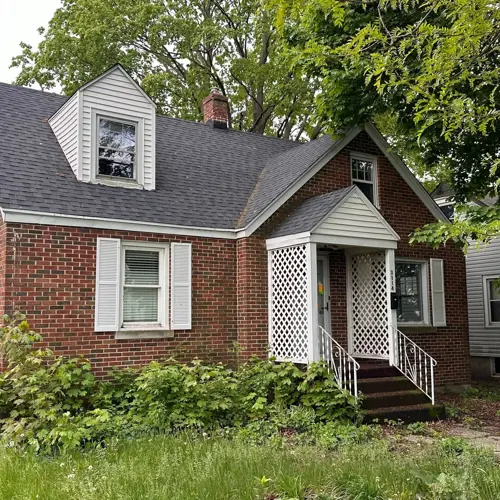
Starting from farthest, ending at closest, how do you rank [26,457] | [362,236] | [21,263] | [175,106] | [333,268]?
[175,106], [333,268], [362,236], [21,263], [26,457]

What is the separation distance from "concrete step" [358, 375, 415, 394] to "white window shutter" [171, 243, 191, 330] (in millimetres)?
3285

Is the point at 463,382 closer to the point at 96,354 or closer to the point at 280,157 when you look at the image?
the point at 280,157

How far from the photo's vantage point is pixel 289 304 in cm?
1002

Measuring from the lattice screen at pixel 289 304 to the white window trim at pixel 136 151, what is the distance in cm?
298

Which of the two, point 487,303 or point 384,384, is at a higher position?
point 487,303

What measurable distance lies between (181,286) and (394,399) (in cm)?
425

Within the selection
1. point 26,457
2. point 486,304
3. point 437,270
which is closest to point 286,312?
point 437,270

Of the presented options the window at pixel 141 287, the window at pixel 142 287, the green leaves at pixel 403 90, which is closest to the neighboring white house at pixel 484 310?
the green leaves at pixel 403 90

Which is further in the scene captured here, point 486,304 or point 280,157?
point 486,304

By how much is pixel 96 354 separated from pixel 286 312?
3441 mm

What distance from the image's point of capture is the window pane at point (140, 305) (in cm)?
948

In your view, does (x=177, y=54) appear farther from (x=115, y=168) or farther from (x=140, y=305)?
(x=140, y=305)

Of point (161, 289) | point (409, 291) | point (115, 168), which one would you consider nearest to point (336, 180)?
point (409, 291)

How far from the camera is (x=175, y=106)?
79.1 ft
